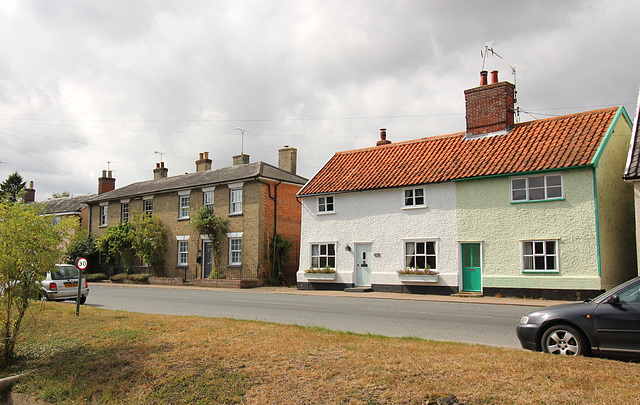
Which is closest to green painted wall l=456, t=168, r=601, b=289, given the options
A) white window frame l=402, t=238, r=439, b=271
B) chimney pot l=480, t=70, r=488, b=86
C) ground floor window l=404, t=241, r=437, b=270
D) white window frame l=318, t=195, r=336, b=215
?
white window frame l=402, t=238, r=439, b=271

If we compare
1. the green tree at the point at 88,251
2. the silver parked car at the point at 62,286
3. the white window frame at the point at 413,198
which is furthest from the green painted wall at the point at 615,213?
the green tree at the point at 88,251

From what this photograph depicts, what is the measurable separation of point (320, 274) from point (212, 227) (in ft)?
30.5

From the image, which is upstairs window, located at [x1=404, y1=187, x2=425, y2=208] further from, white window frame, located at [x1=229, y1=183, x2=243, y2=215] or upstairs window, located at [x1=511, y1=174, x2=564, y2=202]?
white window frame, located at [x1=229, y1=183, x2=243, y2=215]

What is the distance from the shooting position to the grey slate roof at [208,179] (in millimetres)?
32781

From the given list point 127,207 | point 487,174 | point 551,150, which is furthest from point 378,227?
point 127,207

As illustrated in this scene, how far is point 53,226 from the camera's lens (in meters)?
8.92

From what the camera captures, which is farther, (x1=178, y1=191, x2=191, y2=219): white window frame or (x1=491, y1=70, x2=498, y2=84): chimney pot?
(x1=178, y1=191, x2=191, y2=219): white window frame

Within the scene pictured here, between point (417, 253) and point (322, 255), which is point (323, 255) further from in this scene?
point (417, 253)

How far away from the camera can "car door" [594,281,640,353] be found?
762 centimetres

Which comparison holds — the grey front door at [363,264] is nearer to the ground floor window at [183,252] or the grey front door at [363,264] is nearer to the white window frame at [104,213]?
the ground floor window at [183,252]

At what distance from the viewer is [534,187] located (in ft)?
68.2

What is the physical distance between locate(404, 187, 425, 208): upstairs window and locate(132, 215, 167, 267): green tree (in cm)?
1953

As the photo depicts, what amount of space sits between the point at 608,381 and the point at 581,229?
14865 millimetres

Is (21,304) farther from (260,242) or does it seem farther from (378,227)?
(260,242)
